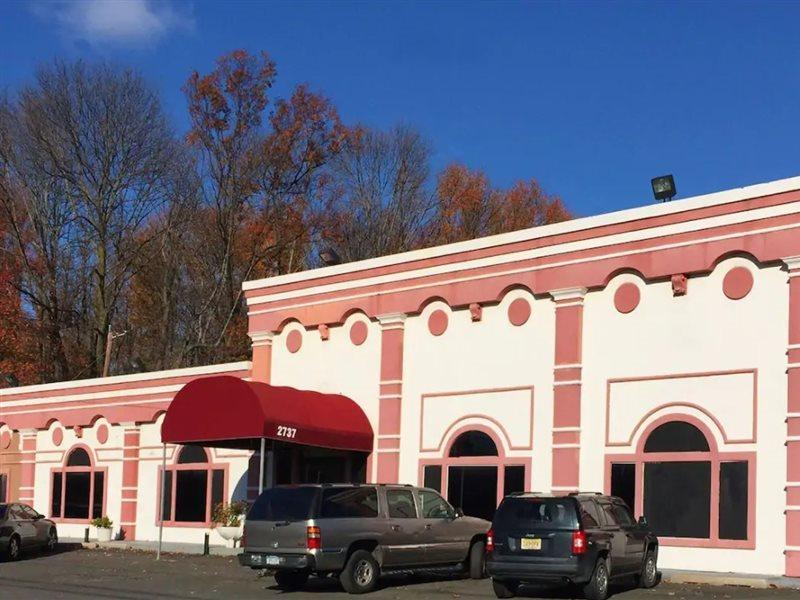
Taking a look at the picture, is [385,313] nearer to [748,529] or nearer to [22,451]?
[748,529]

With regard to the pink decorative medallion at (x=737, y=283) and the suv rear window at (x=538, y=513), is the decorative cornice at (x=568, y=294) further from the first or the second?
the suv rear window at (x=538, y=513)

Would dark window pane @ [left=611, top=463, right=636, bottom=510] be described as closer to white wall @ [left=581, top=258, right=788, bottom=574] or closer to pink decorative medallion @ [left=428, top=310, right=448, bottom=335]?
white wall @ [left=581, top=258, right=788, bottom=574]

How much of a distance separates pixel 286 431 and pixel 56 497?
1479 cm

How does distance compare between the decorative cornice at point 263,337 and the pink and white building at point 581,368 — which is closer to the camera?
the pink and white building at point 581,368

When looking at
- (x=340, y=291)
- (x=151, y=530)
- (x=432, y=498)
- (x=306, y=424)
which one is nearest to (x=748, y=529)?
(x=432, y=498)

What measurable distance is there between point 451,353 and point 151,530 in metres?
12.1

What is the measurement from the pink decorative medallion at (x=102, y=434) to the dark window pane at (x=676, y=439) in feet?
61.8

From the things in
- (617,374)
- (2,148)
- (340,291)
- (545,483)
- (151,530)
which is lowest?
(151,530)

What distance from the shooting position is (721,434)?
70.0 feet

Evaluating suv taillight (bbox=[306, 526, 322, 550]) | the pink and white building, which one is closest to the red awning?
the pink and white building

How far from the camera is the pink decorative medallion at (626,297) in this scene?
22969 millimetres

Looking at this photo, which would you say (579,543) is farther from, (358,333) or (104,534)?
(104,534)

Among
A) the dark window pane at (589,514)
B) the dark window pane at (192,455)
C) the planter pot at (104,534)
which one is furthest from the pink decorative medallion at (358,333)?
the dark window pane at (589,514)

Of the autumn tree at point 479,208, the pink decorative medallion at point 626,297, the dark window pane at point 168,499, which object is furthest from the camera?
the autumn tree at point 479,208
